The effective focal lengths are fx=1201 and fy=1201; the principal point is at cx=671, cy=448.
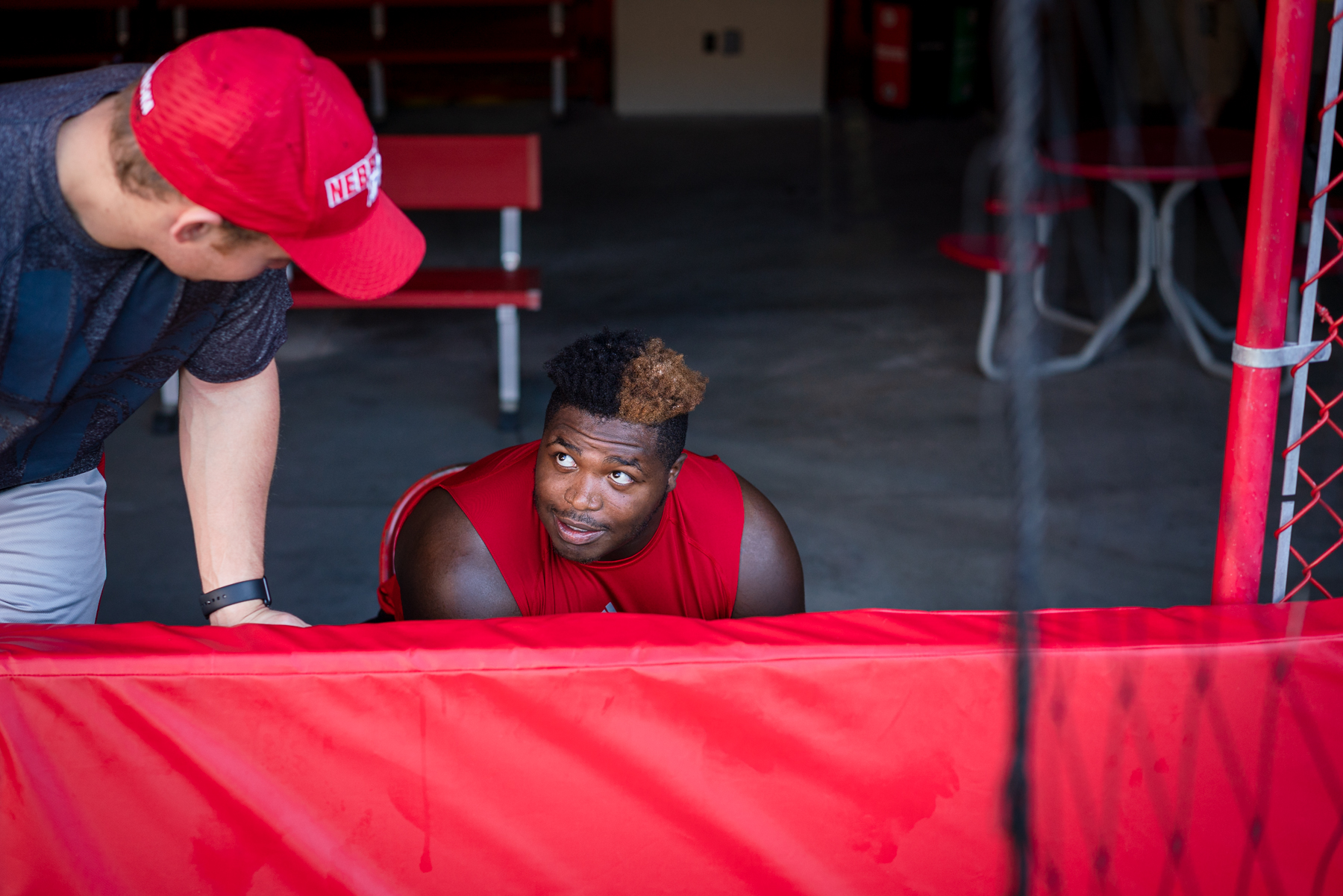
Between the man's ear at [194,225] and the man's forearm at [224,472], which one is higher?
the man's ear at [194,225]

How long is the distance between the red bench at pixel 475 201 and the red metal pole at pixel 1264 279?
280 cm

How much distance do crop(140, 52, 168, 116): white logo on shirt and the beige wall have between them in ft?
28.9

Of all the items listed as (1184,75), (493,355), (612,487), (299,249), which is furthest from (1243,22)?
(299,249)

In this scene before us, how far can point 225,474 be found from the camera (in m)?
1.73

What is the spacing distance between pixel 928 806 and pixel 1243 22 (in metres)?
7.17

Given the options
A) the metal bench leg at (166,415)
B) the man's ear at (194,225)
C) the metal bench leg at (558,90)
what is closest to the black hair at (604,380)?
the man's ear at (194,225)

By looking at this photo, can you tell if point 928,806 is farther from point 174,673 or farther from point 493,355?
point 493,355

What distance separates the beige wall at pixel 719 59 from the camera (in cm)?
963

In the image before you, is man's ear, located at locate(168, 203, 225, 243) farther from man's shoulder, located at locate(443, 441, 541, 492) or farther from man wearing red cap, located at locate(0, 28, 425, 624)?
man's shoulder, located at locate(443, 441, 541, 492)

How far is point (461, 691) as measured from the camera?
141 cm

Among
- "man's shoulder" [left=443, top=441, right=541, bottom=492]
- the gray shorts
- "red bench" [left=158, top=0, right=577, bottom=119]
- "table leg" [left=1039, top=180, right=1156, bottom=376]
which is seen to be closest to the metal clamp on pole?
"man's shoulder" [left=443, top=441, right=541, bottom=492]

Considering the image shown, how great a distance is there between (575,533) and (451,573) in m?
0.21

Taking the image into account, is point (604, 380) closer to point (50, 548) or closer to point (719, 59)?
point (50, 548)

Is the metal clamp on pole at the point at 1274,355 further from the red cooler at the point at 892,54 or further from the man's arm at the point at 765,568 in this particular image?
the red cooler at the point at 892,54
